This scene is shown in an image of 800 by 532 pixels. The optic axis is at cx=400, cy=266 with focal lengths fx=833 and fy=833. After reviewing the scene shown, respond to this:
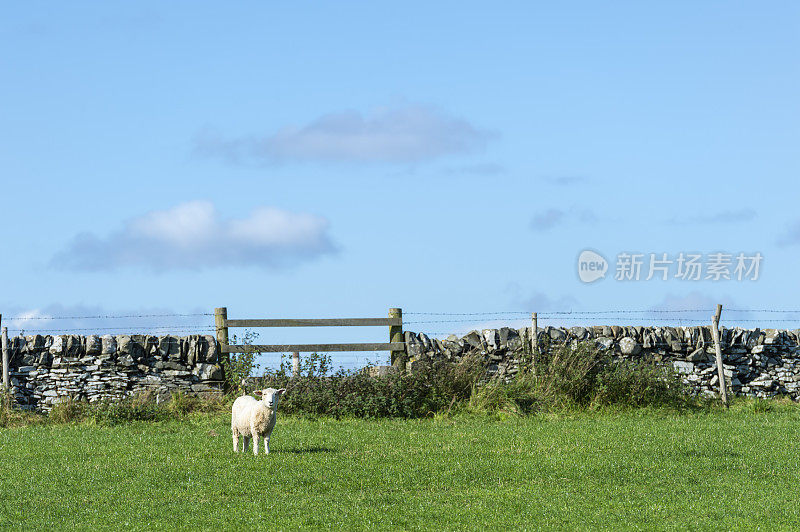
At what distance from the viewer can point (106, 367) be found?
20.4m

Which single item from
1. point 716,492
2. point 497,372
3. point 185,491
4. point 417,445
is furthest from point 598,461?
point 497,372

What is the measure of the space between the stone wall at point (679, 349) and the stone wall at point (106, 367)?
206 inches

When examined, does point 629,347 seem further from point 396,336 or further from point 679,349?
point 396,336

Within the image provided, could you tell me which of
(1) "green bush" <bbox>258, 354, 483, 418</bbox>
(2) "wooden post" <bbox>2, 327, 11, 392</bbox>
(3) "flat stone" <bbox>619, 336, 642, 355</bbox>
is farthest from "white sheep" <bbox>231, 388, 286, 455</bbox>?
(3) "flat stone" <bbox>619, 336, 642, 355</bbox>

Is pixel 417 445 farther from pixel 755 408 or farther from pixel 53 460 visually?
pixel 755 408

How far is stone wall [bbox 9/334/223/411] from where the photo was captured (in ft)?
66.2

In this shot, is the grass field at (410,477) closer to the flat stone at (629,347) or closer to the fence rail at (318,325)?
the fence rail at (318,325)

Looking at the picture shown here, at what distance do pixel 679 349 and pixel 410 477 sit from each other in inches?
499

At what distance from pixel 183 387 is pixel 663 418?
11.4 meters

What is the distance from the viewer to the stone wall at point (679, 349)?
21047mm

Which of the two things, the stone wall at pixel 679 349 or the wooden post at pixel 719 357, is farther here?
the wooden post at pixel 719 357

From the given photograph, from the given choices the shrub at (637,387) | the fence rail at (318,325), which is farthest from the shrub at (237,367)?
the shrub at (637,387)

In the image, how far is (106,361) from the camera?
2041cm

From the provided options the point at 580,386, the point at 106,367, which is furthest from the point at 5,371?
the point at 580,386
